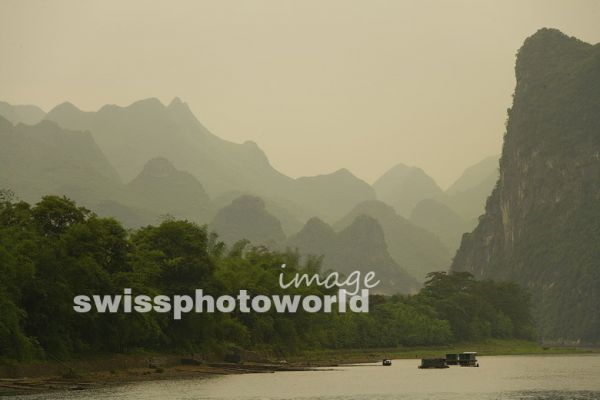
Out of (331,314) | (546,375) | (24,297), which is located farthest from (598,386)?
(331,314)

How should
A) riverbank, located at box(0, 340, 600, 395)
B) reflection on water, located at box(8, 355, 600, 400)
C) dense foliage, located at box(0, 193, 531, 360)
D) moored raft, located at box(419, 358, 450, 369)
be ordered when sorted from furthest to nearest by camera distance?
moored raft, located at box(419, 358, 450, 369) < dense foliage, located at box(0, 193, 531, 360) < reflection on water, located at box(8, 355, 600, 400) < riverbank, located at box(0, 340, 600, 395)

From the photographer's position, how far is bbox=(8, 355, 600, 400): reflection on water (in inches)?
2441

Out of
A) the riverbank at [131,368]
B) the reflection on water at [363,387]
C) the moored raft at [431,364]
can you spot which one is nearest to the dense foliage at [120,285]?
the riverbank at [131,368]

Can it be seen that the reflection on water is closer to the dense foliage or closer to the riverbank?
the riverbank

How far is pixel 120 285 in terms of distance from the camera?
77.3m

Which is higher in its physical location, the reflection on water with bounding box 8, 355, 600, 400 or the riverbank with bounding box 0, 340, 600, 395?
the riverbank with bounding box 0, 340, 600, 395

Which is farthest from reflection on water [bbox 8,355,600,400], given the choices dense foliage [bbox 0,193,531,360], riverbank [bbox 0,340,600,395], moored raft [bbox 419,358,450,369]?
moored raft [bbox 419,358,450,369]

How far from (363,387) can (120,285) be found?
21051 mm

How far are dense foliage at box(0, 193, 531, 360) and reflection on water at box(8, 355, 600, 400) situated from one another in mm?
6291

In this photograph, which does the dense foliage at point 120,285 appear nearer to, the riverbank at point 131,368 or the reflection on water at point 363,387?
the riverbank at point 131,368

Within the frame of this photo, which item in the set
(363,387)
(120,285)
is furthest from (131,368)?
(363,387)

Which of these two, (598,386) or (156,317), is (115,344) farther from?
(598,386)

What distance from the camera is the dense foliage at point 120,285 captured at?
67062 mm

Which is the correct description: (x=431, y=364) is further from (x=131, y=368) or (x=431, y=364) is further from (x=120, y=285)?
(x=120, y=285)
